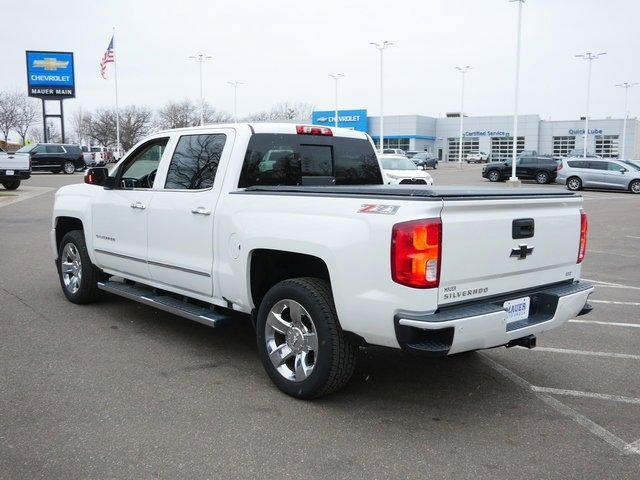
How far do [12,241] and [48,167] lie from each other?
2853cm

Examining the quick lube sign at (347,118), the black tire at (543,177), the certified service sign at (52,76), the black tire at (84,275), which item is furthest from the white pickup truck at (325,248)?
the quick lube sign at (347,118)

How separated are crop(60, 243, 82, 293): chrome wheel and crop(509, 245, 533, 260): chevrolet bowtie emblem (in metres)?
4.77

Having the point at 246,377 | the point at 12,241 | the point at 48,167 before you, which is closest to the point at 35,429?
the point at 246,377

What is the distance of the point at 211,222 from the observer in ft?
16.2

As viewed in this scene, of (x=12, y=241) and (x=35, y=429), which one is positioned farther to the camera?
(x=12, y=241)

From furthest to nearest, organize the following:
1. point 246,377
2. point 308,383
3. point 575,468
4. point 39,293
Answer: point 39,293, point 246,377, point 308,383, point 575,468

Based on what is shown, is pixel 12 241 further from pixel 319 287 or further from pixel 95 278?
pixel 319 287

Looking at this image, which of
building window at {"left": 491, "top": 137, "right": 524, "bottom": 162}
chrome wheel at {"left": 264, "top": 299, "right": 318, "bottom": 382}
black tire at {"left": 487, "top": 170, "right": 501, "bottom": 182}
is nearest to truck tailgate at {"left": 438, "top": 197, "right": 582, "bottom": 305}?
chrome wheel at {"left": 264, "top": 299, "right": 318, "bottom": 382}

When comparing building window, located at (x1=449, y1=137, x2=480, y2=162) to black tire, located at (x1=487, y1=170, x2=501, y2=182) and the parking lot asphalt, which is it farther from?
the parking lot asphalt

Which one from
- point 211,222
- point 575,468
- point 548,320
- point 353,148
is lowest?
point 575,468

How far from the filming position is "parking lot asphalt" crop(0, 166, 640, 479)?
3457 millimetres

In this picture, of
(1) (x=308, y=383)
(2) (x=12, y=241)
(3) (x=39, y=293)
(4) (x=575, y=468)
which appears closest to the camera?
(4) (x=575, y=468)

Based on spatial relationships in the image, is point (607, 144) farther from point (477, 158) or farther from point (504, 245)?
point (504, 245)

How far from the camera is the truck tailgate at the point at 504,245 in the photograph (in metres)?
3.74
